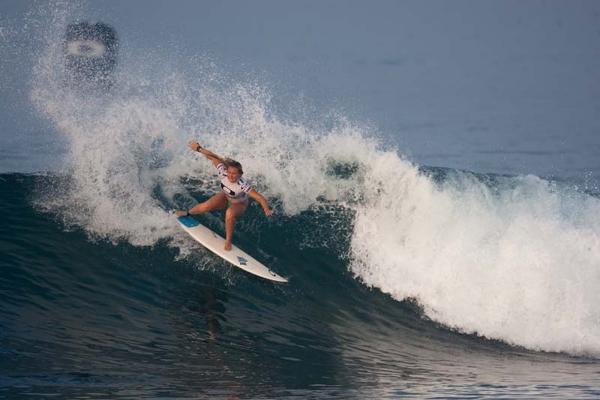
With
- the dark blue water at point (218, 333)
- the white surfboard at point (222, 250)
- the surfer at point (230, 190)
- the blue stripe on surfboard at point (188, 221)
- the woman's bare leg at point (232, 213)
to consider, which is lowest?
the dark blue water at point (218, 333)

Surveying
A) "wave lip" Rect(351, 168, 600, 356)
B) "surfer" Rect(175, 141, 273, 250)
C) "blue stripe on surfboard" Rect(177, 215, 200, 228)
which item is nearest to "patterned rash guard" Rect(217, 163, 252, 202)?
"surfer" Rect(175, 141, 273, 250)

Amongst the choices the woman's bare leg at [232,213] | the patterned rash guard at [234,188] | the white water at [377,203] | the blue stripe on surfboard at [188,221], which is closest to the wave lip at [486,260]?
the white water at [377,203]

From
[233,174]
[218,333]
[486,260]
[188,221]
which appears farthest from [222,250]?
[486,260]

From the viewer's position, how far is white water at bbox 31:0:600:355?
36.4 ft

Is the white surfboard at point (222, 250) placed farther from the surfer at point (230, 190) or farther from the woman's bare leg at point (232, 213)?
the woman's bare leg at point (232, 213)

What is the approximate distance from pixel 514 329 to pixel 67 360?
607cm

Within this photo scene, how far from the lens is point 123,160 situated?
488 inches

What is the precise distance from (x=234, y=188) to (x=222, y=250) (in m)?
0.91

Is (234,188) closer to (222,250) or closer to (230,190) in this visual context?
(230,190)

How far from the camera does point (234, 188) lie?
10383mm

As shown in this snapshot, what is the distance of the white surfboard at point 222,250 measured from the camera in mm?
10559

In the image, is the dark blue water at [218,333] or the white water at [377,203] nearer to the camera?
the dark blue water at [218,333]

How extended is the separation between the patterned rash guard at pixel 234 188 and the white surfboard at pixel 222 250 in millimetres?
758

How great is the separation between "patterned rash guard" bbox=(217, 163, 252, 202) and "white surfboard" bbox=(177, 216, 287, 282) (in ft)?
2.49
